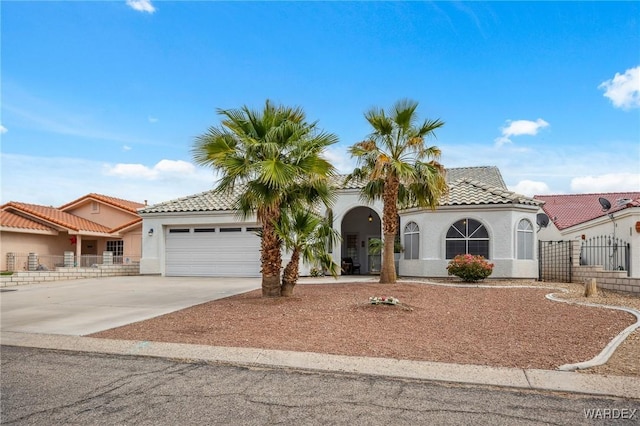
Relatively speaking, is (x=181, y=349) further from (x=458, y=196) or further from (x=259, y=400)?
(x=458, y=196)

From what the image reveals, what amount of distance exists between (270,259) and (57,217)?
2290 cm

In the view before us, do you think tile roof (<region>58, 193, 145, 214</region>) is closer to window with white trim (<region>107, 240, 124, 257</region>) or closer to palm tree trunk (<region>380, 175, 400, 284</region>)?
window with white trim (<region>107, 240, 124, 257</region>)

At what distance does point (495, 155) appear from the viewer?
26.4m

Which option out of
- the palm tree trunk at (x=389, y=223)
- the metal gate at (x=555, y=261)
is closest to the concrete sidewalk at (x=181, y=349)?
the palm tree trunk at (x=389, y=223)

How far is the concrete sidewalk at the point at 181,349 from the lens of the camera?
5.17 metres

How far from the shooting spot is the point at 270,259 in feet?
37.7

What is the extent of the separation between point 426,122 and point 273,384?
466 inches

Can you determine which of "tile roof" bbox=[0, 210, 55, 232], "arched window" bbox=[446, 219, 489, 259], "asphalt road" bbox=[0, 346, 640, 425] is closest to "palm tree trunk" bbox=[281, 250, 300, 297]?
"asphalt road" bbox=[0, 346, 640, 425]

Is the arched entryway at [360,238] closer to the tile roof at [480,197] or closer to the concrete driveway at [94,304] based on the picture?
the tile roof at [480,197]

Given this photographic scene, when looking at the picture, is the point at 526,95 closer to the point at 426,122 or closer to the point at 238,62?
the point at 426,122

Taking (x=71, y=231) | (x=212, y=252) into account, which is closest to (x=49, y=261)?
(x=71, y=231)

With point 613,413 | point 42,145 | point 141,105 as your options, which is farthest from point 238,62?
point 613,413

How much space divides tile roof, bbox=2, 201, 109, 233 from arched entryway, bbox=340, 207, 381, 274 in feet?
53.7

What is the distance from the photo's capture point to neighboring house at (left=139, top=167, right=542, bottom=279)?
709 inches
